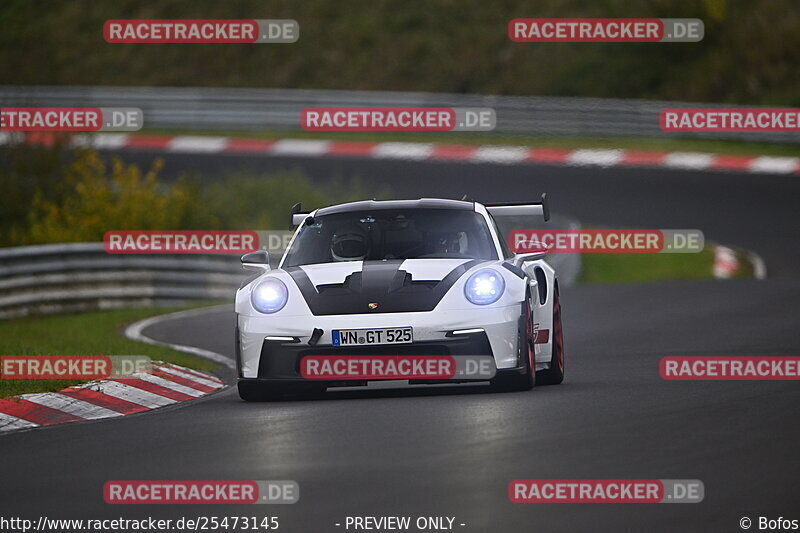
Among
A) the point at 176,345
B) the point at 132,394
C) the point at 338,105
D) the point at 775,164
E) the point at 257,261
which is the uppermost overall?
the point at 338,105

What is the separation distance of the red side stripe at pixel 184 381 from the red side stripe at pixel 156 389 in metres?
0.31

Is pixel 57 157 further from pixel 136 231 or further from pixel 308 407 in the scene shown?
pixel 308 407

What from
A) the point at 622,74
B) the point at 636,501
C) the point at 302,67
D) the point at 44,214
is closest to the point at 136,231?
the point at 44,214

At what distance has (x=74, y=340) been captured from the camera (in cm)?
1602

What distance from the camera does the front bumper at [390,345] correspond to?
1000cm

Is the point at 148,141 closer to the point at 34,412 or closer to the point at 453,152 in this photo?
the point at 453,152

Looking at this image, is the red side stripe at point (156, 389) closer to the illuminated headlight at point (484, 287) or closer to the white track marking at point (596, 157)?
the illuminated headlight at point (484, 287)

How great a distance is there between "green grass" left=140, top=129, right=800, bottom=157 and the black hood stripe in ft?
74.1

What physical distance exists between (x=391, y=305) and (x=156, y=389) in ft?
7.29

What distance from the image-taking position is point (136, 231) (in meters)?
23.0

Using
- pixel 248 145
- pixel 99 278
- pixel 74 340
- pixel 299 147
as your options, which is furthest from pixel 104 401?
pixel 248 145

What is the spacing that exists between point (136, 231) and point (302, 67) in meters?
22.9

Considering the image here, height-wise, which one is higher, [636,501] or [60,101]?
[60,101]

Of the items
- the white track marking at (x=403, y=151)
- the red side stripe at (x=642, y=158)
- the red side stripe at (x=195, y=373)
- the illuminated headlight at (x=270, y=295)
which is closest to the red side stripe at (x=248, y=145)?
the white track marking at (x=403, y=151)
